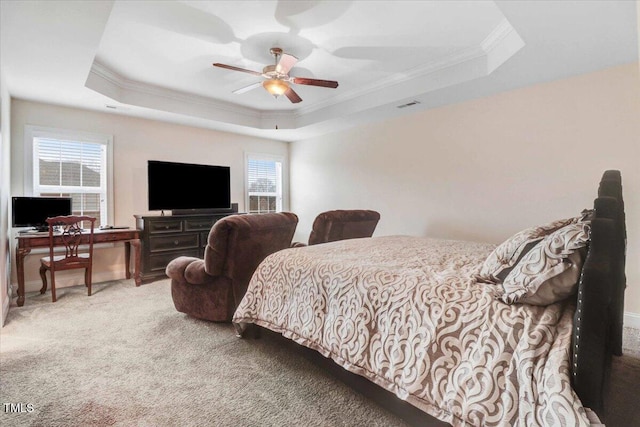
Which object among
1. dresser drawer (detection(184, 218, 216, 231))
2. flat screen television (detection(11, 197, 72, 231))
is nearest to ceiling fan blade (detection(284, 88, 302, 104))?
dresser drawer (detection(184, 218, 216, 231))

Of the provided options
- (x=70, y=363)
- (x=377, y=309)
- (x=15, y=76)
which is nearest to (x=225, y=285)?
(x=70, y=363)

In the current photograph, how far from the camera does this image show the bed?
95 centimetres

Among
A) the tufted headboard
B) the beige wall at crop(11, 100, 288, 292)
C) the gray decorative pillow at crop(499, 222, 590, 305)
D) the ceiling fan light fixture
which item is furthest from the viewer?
the beige wall at crop(11, 100, 288, 292)

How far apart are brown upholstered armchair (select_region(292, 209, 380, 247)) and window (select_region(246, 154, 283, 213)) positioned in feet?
8.63

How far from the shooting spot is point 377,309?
155 cm

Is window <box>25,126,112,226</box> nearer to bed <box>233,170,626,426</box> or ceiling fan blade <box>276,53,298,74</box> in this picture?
ceiling fan blade <box>276,53,298,74</box>

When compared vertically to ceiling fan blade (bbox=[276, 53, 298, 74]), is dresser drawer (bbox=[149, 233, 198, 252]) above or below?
below

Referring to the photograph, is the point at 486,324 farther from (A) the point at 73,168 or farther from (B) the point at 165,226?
(A) the point at 73,168

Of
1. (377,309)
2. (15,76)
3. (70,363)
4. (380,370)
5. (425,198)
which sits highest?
(15,76)

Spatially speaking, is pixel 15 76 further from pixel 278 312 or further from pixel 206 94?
pixel 278 312

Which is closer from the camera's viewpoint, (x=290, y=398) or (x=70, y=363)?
(x=290, y=398)

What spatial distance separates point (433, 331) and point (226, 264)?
186 centimetres

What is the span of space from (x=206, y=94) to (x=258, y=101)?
2.63 ft

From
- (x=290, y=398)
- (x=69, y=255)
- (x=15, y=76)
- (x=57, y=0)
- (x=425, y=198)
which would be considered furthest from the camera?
(x=425, y=198)
